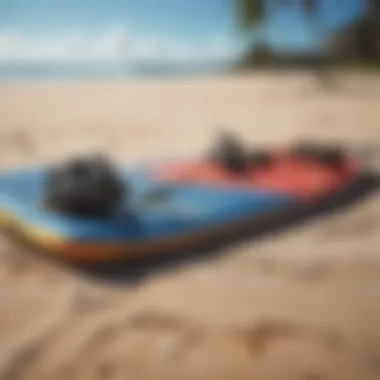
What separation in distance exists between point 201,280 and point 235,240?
0.08 metres

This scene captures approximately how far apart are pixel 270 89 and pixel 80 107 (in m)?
0.29

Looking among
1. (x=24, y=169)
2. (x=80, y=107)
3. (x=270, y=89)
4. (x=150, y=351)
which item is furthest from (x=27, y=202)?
(x=270, y=89)

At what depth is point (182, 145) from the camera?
1.10 metres

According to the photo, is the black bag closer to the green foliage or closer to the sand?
the sand

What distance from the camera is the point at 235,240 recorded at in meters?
1.04

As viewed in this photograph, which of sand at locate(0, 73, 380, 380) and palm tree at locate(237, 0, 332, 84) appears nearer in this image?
sand at locate(0, 73, 380, 380)

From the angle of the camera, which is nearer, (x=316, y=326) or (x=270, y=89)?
(x=316, y=326)

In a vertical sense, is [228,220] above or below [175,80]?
below

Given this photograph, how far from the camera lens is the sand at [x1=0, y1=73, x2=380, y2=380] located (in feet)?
3.17

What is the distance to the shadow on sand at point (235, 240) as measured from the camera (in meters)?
0.99

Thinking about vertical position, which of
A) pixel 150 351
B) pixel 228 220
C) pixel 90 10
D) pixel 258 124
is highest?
pixel 90 10

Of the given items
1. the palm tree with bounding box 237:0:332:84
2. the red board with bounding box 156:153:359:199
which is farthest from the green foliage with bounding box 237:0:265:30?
the red board with bounding box 156:153:359:199

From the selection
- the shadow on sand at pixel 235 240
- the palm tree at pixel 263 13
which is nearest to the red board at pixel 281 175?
the shadow on sand at pixel 235 240

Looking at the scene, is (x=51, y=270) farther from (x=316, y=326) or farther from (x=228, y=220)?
(x=316, y=326)
